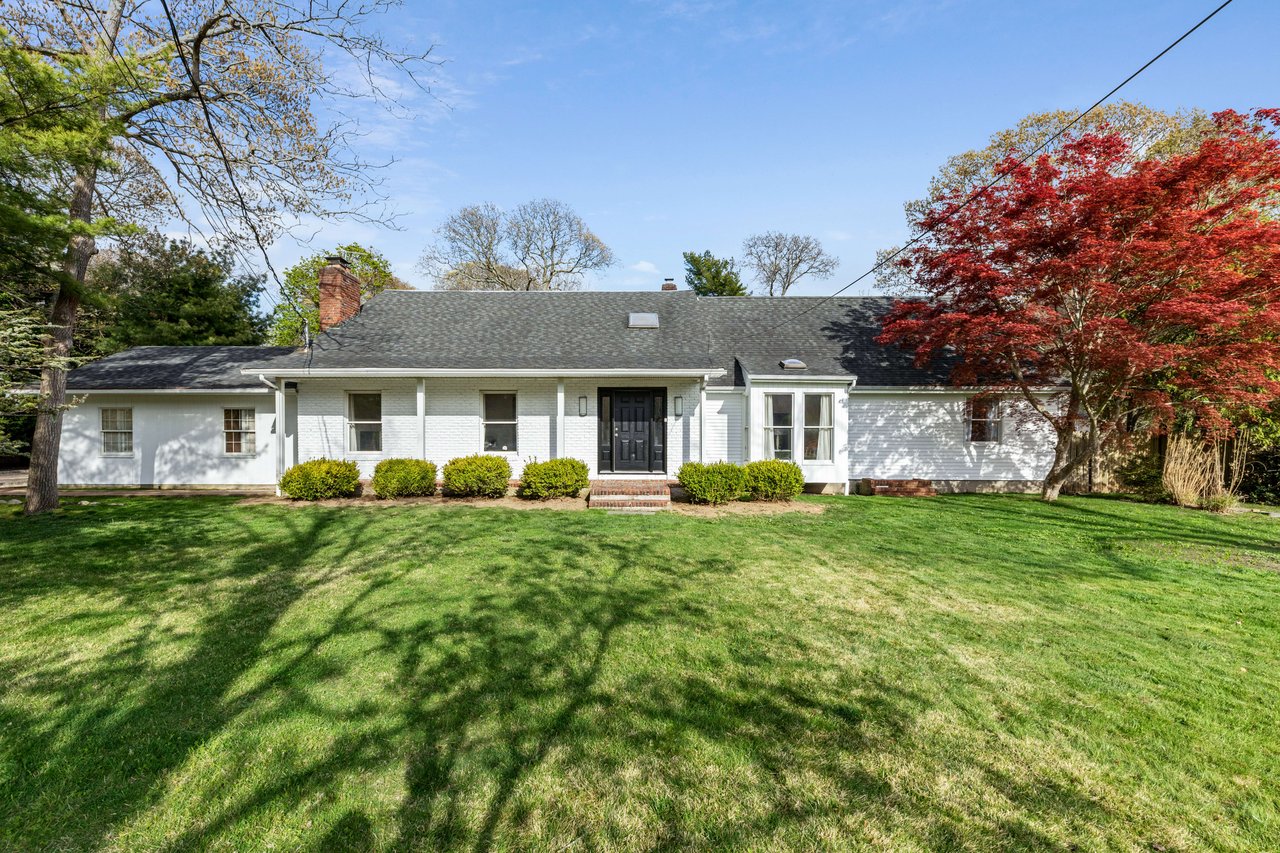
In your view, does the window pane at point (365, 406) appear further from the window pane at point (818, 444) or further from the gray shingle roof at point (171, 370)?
the window pane at point (818, 444)

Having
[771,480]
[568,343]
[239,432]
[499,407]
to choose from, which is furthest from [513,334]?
[771,480]

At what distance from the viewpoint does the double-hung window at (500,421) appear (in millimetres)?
12305

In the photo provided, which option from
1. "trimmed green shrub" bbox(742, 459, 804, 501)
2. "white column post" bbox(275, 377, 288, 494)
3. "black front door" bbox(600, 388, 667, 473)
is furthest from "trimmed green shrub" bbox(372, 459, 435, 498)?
"trimmed green shrub" bbox(742, 459, 804, 501)

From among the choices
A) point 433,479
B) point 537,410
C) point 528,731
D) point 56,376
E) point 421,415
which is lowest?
point 528,731

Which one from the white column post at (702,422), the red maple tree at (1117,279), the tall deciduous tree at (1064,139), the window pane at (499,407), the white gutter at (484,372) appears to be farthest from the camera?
the tall deciduous tree at (1064,139)

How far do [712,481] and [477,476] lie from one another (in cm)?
474

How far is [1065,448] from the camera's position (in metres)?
11.6

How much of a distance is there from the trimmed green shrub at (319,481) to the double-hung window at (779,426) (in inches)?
354

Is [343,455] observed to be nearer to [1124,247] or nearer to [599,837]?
[599,837]

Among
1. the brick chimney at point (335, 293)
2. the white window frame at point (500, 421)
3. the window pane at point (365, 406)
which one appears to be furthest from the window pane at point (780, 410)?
the brick chimney at point (335, 293)

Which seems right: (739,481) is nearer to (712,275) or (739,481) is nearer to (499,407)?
(499,407)

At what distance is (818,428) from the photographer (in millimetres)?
12156

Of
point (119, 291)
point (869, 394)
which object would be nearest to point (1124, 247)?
point (869, 394)

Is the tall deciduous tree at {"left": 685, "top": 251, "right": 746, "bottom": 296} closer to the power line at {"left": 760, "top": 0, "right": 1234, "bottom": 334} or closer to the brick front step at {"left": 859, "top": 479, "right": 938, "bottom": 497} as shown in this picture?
the power line at {"left": 760, "top": 0, "right": 1234, "bottom": 334}
